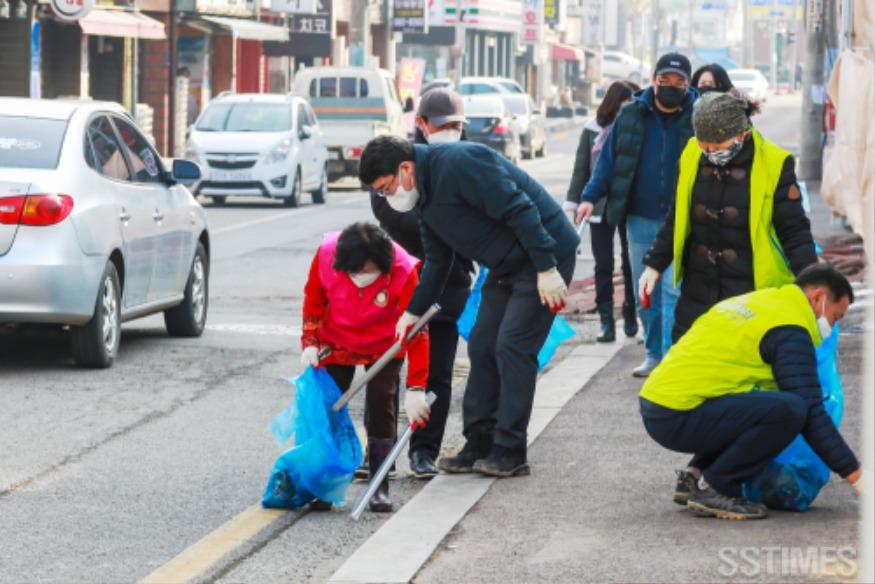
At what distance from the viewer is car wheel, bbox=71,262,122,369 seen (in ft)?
37.6

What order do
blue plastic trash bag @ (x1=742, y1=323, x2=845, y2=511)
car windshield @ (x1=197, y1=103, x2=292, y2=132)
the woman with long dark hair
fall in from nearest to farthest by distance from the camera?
blue plastic trash bag @ (x1=742, y1=323, x2=845, y2=511)
the woman with long dark hair
car windshield @ (x1=197, y1=103, x2=292, y2=132)

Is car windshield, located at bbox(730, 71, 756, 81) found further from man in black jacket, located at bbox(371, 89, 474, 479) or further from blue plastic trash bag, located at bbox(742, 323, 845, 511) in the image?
blue plastic trash bag, located at bbox(742, 323, 845, 511)

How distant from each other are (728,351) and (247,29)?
129 ft

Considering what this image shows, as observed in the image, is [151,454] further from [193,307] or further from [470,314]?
[193,307]

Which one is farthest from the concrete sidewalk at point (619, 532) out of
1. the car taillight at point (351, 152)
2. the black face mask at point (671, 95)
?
the car taillight at point (351, 152)

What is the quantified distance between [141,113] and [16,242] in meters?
31.7

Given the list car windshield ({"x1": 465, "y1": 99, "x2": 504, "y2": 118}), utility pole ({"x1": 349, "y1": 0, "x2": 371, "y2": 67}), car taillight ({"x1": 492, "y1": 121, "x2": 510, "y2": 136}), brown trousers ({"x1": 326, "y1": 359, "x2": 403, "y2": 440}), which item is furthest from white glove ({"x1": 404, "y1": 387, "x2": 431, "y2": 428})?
utility pole ({"x1": 349, "y1": 0, "x2": 371, "y2": 67})

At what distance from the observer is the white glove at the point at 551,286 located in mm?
7988

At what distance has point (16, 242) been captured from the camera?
11180 millimetres

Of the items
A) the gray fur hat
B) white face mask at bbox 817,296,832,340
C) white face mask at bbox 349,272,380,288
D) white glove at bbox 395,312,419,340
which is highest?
the gray fur hat

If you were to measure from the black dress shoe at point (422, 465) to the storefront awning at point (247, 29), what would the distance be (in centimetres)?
3684

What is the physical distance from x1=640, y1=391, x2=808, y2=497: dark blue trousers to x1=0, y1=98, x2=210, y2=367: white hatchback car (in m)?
4.69

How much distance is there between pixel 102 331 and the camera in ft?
37.8

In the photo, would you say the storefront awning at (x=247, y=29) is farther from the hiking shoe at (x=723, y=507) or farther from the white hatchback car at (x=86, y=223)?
the hiking shoe at (x=723, y=507)
